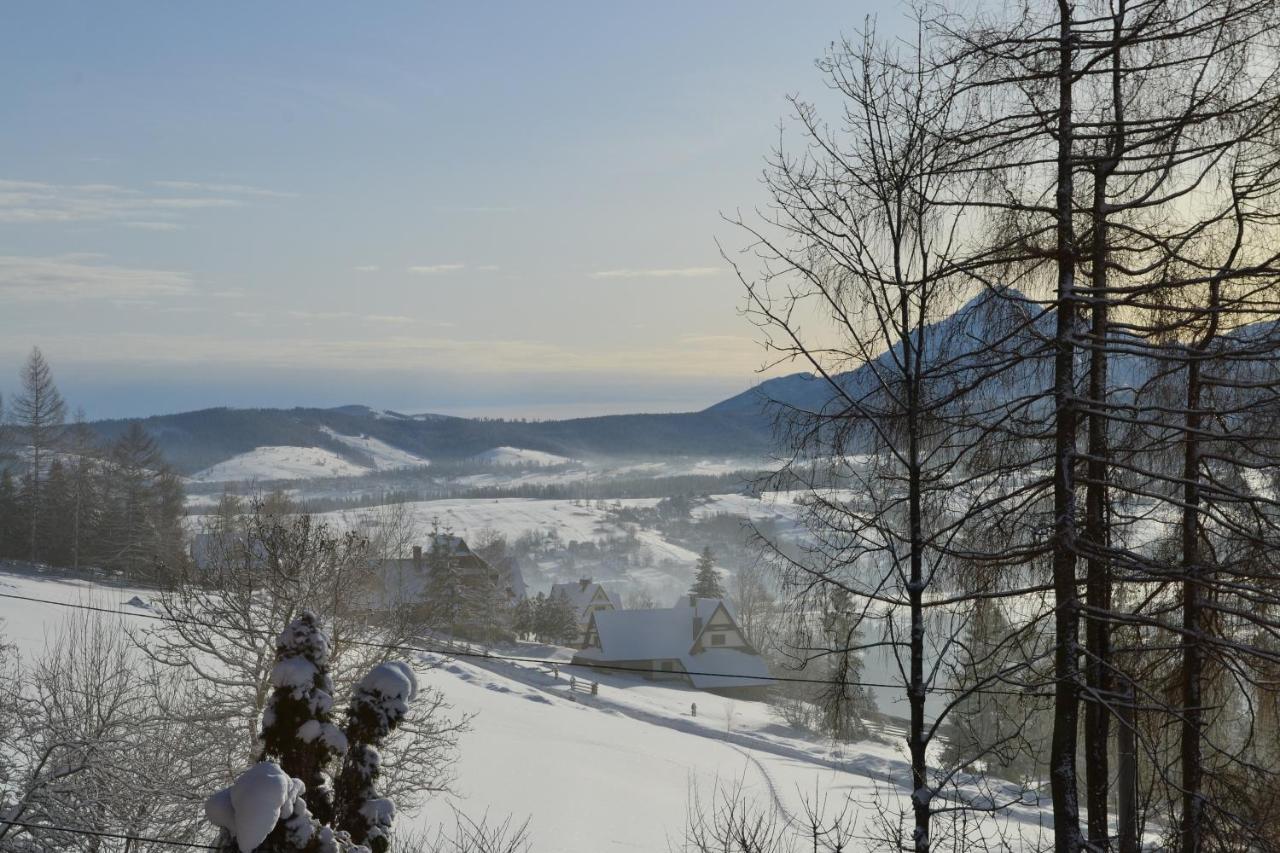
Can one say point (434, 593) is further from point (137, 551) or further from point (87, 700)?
point (87, 700)

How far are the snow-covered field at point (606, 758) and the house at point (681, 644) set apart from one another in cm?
606

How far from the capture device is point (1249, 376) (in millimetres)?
8008

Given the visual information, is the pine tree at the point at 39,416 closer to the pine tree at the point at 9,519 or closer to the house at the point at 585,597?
A: the pine tree at the point at 9,519

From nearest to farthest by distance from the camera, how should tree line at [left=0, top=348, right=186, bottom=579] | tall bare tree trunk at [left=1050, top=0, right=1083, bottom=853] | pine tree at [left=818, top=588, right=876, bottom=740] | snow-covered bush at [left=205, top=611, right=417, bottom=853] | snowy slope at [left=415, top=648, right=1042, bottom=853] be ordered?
snow-covered bush at [left=205, top=611, right=417, bottom=853], tall bare tree trunk at [left=1050, top=0, right=1083, bottom=853], pine tree at [left=818, top=588, right=876, bottom=740], snowy slope at [left=415, top=648, right=1042, bottom=853], tree line at [left=0, top=348, right=186, bottom=579]

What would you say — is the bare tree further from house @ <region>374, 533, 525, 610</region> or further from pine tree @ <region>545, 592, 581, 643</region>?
pine tree @ <region>545, 592, 581, 643</region>

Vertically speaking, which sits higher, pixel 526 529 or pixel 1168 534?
pixel 1168 534

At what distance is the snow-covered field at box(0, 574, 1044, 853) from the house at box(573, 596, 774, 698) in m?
6.06

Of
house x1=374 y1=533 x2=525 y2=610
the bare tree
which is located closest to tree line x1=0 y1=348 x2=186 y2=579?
house x1=374 y1=533 x2=525 y2=610

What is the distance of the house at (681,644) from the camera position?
170 feet

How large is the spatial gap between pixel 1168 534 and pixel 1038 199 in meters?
4.02

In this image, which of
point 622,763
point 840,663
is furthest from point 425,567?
point 840,663

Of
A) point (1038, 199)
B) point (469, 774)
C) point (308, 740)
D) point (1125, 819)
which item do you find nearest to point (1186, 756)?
point (1125, 819)

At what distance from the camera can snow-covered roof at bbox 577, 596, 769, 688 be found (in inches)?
2061

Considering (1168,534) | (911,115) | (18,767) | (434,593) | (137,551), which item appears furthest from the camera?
(434,593)
